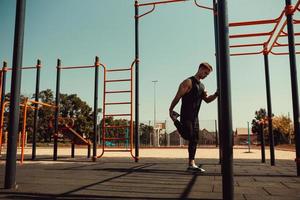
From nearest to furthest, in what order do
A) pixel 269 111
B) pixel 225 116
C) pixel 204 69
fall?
1. pixel 225 116
2. pixel 204 69
3. pixel 269 111

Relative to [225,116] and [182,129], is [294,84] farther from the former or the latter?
[225,116]

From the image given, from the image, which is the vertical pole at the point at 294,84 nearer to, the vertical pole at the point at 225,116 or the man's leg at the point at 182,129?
the man's leg at the point at 182,129

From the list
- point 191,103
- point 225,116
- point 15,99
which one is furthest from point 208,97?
point 15,99

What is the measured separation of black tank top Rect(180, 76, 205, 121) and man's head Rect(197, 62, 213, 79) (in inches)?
5.9

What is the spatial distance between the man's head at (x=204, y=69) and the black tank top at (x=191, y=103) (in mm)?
150

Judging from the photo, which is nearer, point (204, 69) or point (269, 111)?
point (204, 69)

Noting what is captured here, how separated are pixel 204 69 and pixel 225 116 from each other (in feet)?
8.35

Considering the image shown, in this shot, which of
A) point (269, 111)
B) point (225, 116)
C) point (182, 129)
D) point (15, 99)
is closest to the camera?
point (225, 116)

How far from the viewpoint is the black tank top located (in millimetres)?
4047

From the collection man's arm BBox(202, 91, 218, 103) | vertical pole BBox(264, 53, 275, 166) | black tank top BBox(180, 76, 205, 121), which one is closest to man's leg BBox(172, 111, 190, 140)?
black tank top BBox(180, 76, 205, 121)

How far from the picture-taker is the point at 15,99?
2568mm

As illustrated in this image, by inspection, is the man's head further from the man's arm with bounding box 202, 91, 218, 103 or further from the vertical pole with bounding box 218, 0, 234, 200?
the vertical pole with bounding box 218, 0, 234, 200

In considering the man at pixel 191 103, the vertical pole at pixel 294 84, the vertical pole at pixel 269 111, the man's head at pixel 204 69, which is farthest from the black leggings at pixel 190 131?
the vertical pole at pixel 269 111

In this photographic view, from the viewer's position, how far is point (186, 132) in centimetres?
396
